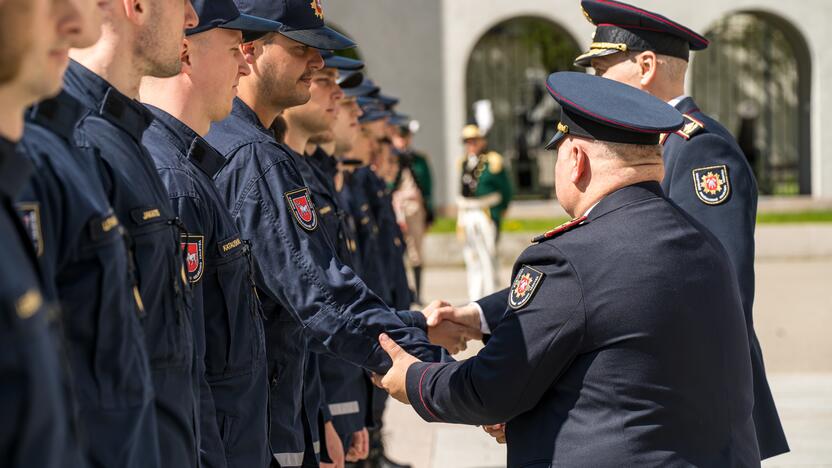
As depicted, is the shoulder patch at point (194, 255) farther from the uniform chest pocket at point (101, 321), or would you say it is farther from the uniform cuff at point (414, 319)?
the uniform cuff at point (414, 319)

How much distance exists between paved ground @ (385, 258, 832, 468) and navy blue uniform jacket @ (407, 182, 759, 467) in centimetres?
370

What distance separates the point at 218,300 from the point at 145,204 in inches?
27.0

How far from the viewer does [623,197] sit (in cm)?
281

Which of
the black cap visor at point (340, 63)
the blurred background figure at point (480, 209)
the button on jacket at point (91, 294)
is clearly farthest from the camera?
the blurred background figure at point (480, 209)

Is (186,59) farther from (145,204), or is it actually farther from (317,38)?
(145,204)

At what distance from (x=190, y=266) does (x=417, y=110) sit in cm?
1800

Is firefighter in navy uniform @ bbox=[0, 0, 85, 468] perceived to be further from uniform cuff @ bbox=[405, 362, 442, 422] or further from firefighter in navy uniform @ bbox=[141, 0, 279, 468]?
uniform cuff @ bbox=[405, 362, 442, 422]

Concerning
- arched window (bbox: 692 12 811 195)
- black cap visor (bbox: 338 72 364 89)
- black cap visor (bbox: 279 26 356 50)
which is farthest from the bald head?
arched window (bbox: 692 12 811 195)

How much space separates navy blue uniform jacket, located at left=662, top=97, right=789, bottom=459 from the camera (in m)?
3.81

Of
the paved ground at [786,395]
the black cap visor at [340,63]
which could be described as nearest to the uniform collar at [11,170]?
the black cap visor at [340,63]

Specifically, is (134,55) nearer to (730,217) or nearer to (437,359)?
(437,359)

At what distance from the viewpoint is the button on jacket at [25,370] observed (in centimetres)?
137

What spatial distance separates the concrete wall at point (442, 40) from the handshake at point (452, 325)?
662 inches

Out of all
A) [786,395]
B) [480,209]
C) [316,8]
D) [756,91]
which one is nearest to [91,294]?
[316,8]
